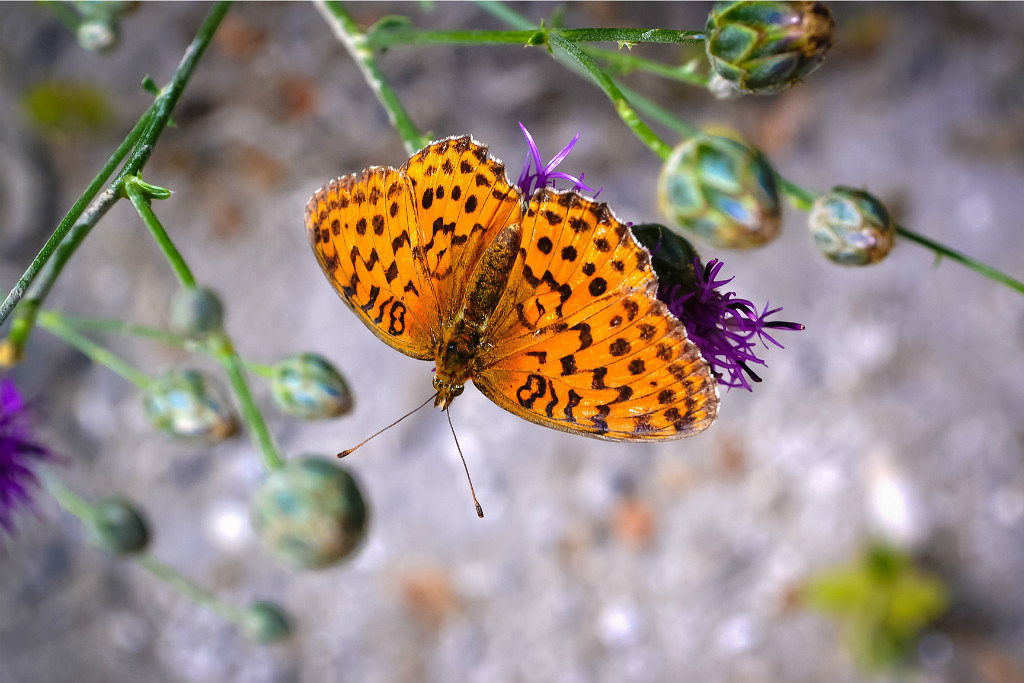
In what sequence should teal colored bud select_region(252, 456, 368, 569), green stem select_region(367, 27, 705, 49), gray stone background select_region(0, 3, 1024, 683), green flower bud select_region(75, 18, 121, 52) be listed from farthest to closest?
gray stone background select_region(0, 3, 1024, 683) → green flower bud select_region(75, 18, 121, 52) → teal colored bud select_region(252, 456, 368, 569) → green stem select_region(367, 27, 705, 49)

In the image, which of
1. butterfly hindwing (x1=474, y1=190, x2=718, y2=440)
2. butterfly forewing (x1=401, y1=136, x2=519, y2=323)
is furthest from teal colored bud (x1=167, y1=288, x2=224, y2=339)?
butterfly hindwing (x1=474, y1=190, x2=718, y2=440)

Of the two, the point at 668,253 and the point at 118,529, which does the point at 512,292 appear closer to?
the point at 668,253

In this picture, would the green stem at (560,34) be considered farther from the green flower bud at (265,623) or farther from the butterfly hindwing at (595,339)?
the green flower bud at (265,623)

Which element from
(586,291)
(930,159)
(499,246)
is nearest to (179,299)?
(499,246)

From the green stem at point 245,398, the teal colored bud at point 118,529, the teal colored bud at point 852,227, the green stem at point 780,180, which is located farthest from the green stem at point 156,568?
A: the teal colored bud at point 852,227

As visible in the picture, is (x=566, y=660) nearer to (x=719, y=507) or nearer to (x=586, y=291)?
(x=719, y=507)

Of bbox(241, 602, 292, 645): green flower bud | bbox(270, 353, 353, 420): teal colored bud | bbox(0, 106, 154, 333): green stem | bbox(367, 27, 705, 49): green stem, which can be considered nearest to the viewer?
bbox(0, 106, 154, 333): green stem

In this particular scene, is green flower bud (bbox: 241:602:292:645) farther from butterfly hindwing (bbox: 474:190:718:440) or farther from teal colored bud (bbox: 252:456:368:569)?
butterfly hindwing (bbox: 474:190:718:440)
